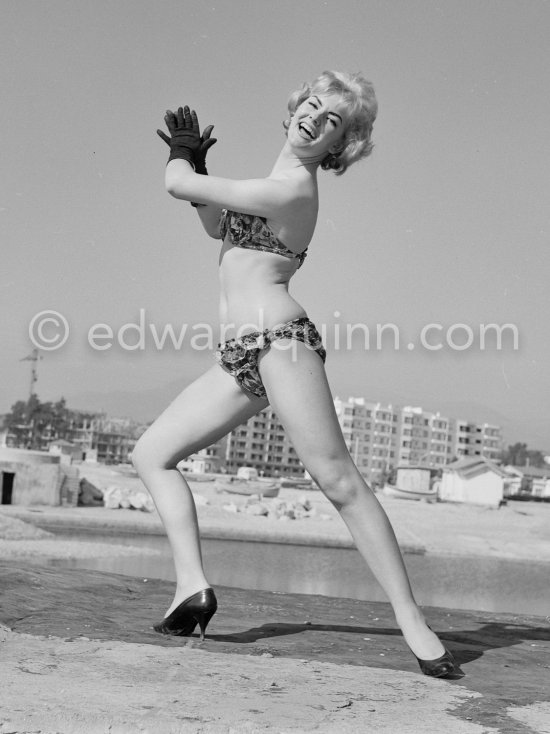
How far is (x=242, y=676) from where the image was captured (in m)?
2.44

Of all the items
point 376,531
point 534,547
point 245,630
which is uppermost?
point 376,531

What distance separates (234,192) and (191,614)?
1404mm

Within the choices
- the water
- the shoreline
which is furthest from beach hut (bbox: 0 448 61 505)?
the water

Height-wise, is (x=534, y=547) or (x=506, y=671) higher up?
(x=506, y=671)

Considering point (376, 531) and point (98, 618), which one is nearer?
point (376, 531)

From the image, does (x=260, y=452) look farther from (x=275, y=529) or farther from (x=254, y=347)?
(x=254, y=347)

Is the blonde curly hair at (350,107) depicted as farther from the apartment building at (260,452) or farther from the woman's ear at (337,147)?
the apartment building at (260,452)

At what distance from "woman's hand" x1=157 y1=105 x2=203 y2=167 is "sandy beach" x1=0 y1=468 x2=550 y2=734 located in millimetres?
1617

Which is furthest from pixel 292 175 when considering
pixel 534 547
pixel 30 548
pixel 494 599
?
pixel 534 547

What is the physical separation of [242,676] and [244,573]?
990 cm

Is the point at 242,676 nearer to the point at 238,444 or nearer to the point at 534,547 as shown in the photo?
the point at 534,547

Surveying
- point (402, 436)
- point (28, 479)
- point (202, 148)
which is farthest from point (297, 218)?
point (402, 436)

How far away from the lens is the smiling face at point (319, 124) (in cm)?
320

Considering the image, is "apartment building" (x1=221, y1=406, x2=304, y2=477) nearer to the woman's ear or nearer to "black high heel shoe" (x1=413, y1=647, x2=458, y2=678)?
the woman's ear
